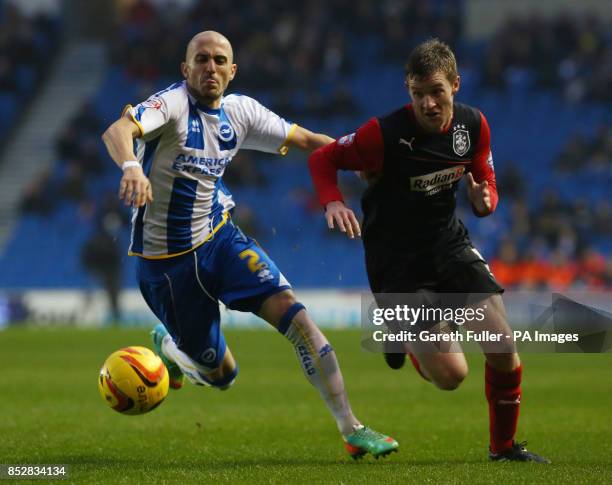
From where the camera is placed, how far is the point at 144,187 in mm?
6457

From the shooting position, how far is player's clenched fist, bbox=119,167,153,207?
6.38m

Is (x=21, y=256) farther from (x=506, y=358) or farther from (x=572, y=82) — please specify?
(x=506, y=358)

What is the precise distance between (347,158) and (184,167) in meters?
1.13

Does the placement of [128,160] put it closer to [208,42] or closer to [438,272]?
[208,42]

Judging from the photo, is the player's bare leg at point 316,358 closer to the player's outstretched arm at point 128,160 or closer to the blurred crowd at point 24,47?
the player's outstretched arm at point 128,160

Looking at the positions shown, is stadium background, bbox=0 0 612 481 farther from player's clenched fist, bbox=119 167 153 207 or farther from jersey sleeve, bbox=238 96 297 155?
player's clenched fist, bbox=119 167 153 207

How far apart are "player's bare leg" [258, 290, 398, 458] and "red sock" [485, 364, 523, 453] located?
0.81 meters

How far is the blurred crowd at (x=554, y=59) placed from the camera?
31.1 metres

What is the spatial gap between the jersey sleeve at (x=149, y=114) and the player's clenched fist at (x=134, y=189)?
853 mm

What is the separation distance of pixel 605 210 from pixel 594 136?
12.5 feet

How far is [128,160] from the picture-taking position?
673cm

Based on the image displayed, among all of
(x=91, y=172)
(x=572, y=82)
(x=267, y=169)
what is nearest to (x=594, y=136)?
(x=572, y=82)

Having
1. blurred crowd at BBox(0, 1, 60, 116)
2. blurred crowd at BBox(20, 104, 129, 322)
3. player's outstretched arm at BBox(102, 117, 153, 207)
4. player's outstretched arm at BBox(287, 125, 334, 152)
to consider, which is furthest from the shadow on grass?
blurred crowd at BBox(0, 1, 60, 116)

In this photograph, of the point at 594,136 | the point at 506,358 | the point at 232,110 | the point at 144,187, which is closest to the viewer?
the point at 144,187
